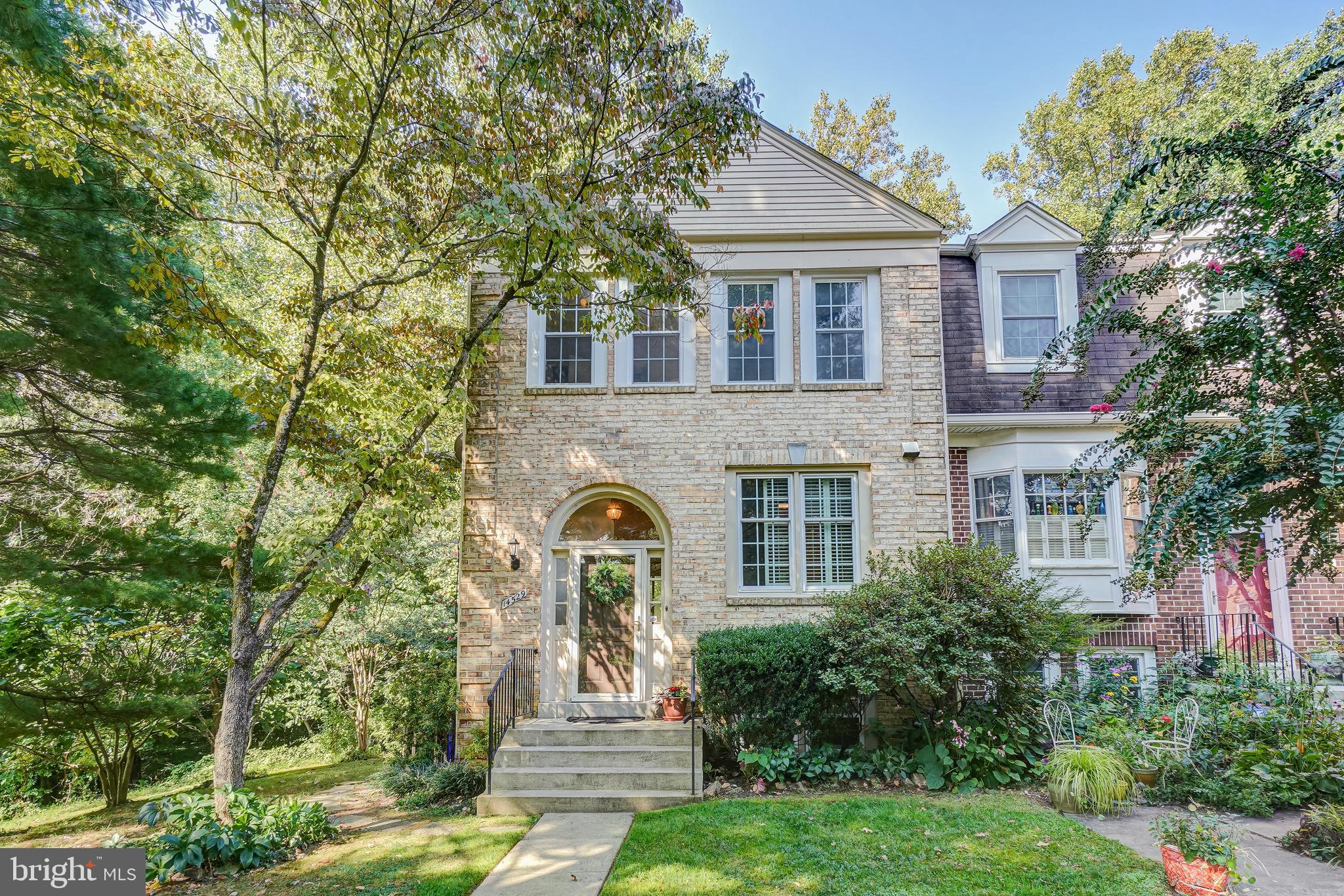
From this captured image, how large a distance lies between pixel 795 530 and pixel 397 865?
591 centimetres

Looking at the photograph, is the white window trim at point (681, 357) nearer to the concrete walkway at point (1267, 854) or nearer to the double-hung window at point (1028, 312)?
the double-hung window at point (1028, 312)

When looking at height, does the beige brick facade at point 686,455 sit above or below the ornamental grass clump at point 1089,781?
above

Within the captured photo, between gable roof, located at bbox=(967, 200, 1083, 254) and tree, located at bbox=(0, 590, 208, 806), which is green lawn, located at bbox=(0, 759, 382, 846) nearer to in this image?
tree, located at bbox=(0, 590, 208, 806)

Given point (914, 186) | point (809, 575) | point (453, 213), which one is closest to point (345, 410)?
point (453, 213)

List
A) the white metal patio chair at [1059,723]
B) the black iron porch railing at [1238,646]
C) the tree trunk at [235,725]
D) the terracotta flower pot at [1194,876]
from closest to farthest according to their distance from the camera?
the terracotta flower pot at [1194,876], the tree trunk at [235,725], the white metal patio chair at [1059,723], the black iron porch railing at [1238,646]

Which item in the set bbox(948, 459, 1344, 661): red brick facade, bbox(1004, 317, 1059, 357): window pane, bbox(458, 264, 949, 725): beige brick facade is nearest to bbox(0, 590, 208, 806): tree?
bbox(458, 264, 949, 725): beige brick facade

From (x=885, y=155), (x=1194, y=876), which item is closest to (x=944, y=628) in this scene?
(x=1194, y=876)

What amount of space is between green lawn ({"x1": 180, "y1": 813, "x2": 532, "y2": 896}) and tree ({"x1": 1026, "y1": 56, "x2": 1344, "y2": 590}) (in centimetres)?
557

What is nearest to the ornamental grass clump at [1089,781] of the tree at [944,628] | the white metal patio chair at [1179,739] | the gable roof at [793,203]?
the white metal patio chair at [1179,739]

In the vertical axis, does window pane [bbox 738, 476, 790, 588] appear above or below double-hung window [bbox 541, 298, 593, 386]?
below

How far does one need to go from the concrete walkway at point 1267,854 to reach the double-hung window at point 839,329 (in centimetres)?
577

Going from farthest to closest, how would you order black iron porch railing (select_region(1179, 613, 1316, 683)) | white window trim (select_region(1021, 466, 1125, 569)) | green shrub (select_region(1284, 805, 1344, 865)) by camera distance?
white window trim (select_region(1021, 466, 1125, 569)) < black iron porch railing (select_region(1179, 613, 1316, 683)) < green shrub (select_region(1284, 805, 1344, 865))

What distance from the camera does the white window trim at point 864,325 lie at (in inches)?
383

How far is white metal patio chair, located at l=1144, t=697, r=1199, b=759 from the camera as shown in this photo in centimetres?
688
